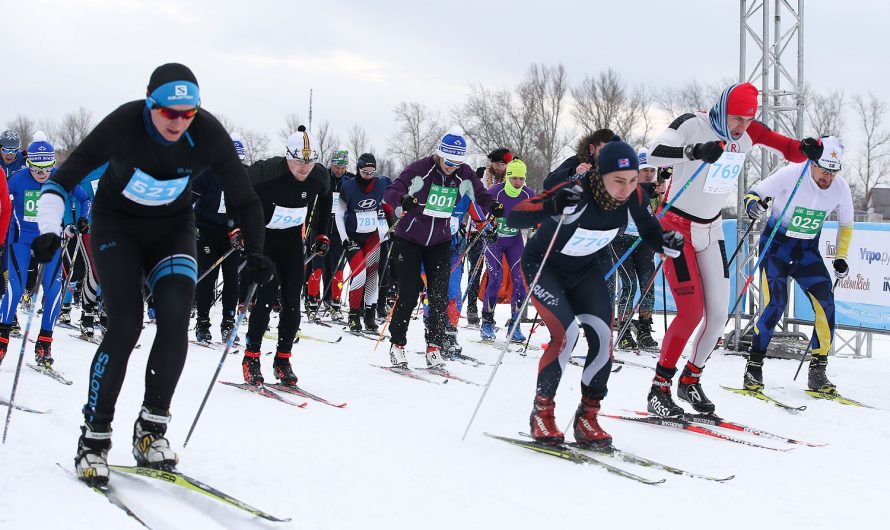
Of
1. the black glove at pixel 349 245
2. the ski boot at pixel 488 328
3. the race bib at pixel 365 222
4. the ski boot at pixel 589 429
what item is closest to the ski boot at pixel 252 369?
the ski boot at pixel 589 429

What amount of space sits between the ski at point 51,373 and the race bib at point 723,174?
4857 millimetres

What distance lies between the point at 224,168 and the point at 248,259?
1.46 ft

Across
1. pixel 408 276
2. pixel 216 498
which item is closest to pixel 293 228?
pixel 408 276

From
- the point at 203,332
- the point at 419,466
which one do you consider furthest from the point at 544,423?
the point at 203,332

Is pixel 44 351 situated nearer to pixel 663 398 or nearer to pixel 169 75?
pixel 169 75

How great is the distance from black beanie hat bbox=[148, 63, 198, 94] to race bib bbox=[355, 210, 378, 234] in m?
6.68

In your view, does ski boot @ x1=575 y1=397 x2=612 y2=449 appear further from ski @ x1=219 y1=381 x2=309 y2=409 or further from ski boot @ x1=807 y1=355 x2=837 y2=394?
ski boot @ x1=807 y1=355 x2=837 y2=394

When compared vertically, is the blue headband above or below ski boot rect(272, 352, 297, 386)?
above

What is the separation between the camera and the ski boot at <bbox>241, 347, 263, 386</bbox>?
633 centimetres

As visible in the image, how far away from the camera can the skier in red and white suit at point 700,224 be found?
5945mm

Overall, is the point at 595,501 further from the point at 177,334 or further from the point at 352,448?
the point at 177,334

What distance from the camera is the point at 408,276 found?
7.57 metres

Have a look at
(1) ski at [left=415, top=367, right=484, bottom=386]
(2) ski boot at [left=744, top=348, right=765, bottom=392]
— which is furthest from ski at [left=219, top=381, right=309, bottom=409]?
(2) ski boot at [left=744, top=348, right=765, bottom=392]

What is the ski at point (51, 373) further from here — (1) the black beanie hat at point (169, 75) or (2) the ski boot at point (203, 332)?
(1) the black beanie hat at point (169, 75)
